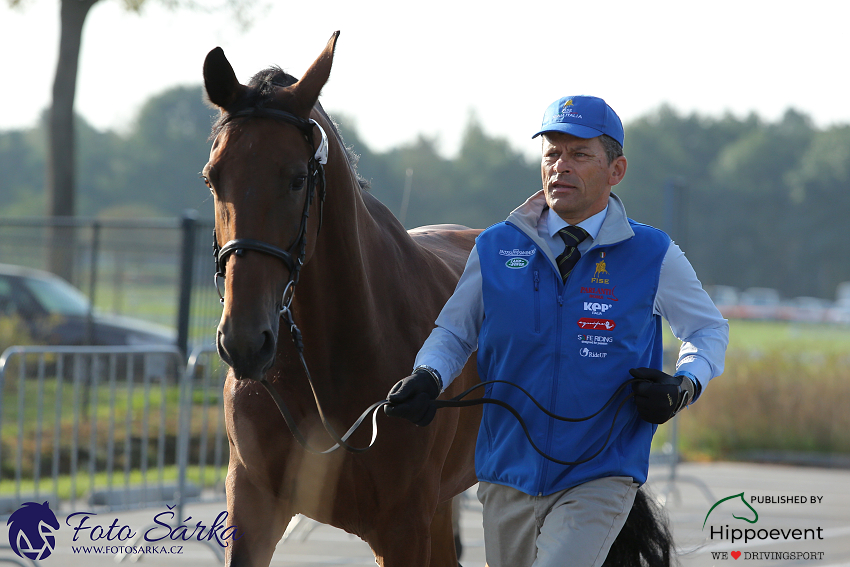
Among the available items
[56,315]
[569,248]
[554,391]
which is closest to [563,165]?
[569,248]

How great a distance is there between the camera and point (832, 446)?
1238 centimetres

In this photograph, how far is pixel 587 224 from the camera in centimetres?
293

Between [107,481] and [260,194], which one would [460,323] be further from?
[107,481]

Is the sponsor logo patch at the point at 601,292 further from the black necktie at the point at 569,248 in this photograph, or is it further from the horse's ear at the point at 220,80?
the horse's ear at the point at 220,80

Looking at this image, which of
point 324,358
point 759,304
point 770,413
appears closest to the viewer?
point 324,358

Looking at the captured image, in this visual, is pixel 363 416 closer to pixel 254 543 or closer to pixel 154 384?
pixel 254 543

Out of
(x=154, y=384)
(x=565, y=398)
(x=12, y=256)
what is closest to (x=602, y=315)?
(x=565, y=398)

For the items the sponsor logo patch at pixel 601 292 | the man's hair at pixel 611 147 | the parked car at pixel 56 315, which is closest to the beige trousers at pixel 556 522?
the sponsor logo patch at pixel 601 292

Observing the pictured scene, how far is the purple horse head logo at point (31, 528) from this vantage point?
17.1ft

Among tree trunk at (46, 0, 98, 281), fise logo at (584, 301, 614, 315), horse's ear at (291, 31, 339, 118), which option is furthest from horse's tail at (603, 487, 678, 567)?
tree trunk at (46, 0, 98, 281)

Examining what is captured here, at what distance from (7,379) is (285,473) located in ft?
26.3

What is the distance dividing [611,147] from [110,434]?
5492 mm

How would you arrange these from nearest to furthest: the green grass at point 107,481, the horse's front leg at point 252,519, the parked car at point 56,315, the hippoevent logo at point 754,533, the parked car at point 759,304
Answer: the horse's front leg at point 252,519 < the hippoevent logo at point 754,533 < the green grass at point 107,481 < the parked car at point 56,315 < the parked car at point 759,304

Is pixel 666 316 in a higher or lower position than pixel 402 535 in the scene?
higher
